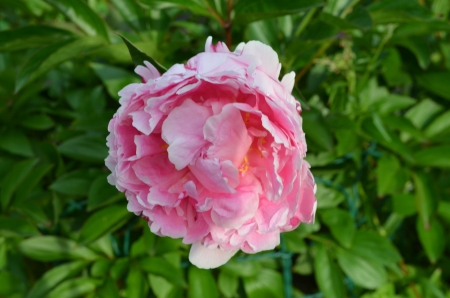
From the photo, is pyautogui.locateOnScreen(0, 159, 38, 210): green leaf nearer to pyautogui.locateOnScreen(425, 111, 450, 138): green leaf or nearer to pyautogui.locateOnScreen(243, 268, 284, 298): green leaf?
pyautogui.locateOnScreen(243, 268, 284, 298): green leaf

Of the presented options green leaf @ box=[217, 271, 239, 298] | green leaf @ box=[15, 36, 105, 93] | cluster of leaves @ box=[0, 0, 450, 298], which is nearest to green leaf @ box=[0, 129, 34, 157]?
cluster of leaves @ box=[0, 0, 450, 298]

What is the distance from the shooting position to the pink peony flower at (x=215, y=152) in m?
0.47

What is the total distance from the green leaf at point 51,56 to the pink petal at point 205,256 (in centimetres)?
41

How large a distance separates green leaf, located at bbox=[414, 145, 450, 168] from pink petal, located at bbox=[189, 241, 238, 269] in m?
0.60

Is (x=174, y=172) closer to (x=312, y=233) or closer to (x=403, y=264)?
(x=312, y=233)

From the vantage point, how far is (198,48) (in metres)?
0.92

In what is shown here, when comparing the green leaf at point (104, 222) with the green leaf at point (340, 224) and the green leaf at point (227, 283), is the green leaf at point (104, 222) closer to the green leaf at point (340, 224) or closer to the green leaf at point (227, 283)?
the green leaf at point (227, 283)

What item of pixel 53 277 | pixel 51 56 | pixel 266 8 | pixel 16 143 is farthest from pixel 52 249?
pixel 266 8

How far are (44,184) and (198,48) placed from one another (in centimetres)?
49

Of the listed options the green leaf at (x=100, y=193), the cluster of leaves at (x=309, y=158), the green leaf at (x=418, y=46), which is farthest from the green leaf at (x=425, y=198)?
the green leaf at (x=100, y=193)

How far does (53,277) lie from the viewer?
2.80 ft

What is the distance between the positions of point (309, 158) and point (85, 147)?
456mm

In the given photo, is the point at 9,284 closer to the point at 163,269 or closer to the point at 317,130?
the point at 163,269

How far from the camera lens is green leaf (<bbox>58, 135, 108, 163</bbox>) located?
84 centimetres
